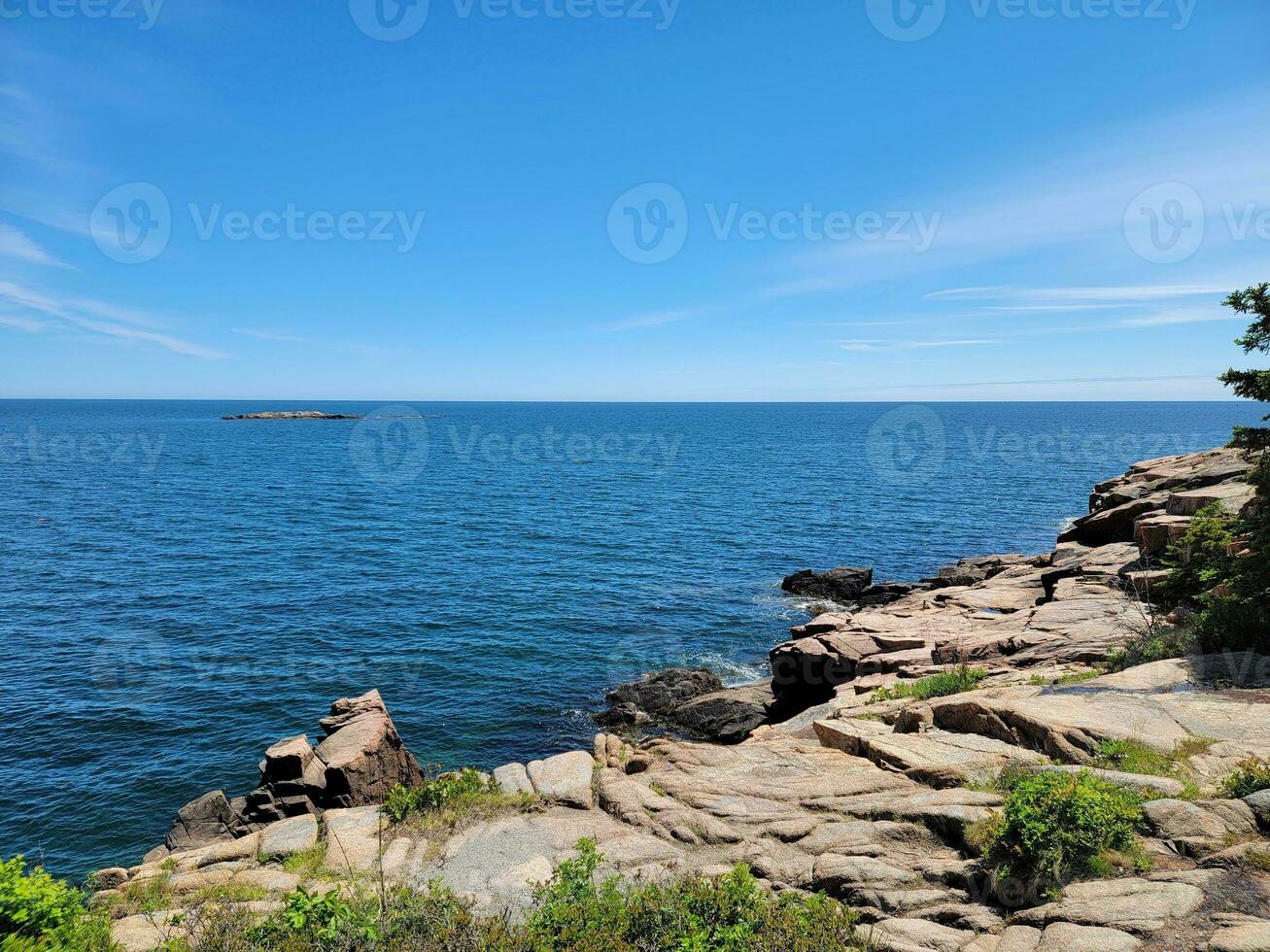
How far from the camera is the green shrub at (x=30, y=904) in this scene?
7.93m

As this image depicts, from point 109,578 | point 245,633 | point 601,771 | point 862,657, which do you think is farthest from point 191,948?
point 109,578

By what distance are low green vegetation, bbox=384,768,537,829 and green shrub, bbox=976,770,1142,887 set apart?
31.3 ft

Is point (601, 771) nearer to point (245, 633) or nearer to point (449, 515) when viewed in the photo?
point (245, 633)

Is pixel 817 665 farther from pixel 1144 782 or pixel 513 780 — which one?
pixel 1144 782

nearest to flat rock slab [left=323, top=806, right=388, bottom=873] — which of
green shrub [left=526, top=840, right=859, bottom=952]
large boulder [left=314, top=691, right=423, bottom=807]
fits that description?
large boulder [left=314, top=691, right=423, bottom=807]

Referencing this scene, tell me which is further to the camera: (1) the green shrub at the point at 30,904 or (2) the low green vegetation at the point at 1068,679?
(2) the low green vegetation at the point at 1068,679

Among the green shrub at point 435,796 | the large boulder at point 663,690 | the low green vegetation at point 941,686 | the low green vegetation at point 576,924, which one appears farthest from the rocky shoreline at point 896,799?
the large boulder at point 663,690

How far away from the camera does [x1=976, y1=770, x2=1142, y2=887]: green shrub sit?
8.42 metres

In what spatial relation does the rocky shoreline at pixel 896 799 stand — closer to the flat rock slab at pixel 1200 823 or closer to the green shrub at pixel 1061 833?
the flat rock slab at pixel 1200 823

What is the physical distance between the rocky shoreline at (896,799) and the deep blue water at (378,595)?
14.4 feet

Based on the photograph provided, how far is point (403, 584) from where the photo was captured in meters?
→ 41.3

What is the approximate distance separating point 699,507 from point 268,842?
5540 cm

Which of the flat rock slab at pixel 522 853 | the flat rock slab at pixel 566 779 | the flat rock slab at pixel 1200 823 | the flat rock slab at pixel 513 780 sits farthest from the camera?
the flat rock slab at pixel 513 780

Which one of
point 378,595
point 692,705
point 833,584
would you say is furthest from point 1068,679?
point 378,595
